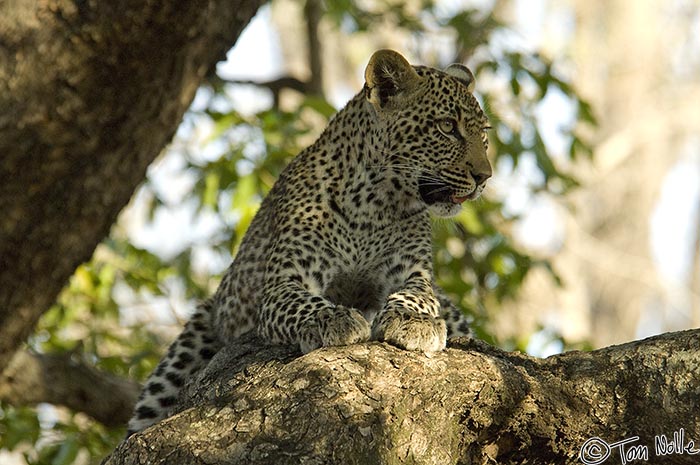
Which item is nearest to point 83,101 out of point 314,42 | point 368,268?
point 368,268

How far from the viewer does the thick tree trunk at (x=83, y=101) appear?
19.4ft

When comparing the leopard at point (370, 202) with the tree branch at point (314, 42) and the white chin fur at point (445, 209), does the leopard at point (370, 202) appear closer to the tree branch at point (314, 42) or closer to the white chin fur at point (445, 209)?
the white chin fur at point (445, 209)

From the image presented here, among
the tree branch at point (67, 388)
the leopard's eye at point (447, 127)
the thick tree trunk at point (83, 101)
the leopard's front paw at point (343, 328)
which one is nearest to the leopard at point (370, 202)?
the leopard's eye at point (447, 127)

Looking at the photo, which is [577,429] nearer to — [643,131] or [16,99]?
[16,99]

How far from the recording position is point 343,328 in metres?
4.89

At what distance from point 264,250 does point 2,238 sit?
1429 millimetres

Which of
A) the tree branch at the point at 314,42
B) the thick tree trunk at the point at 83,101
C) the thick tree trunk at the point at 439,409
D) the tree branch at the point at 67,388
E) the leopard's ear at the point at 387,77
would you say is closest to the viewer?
the thick tree trunk at the point at 439,409

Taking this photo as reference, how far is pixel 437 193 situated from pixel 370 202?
36 centimetres

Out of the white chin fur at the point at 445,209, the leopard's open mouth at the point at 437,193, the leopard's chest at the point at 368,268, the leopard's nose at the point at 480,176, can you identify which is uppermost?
the leopard's nose at the point at 480,176

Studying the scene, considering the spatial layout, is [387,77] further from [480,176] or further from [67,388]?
[67,388]

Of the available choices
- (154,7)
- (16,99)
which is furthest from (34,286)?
(154,7)

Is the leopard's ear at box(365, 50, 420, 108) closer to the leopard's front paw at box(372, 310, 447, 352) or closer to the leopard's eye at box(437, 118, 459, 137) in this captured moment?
the leopard's eye at box(437, 118, 459, 137)

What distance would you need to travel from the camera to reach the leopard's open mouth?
598cm

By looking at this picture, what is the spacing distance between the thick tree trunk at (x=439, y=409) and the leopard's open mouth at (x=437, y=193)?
1393mm
